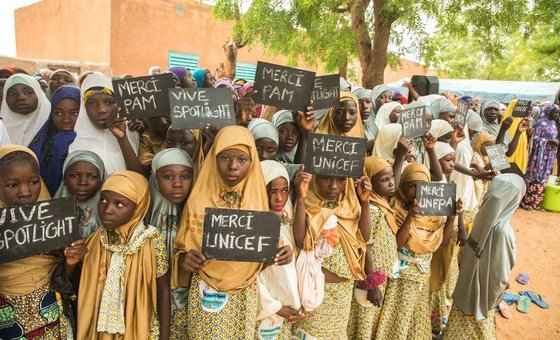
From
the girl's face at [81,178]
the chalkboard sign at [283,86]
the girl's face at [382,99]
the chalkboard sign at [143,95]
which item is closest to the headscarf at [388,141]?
the chalkboard sign at [283,86]

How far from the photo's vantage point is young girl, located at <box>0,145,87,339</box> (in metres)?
1.85

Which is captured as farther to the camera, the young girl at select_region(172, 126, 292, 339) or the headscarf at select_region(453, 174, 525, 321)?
the headscarf at select_region(453, 174, 525, 321)

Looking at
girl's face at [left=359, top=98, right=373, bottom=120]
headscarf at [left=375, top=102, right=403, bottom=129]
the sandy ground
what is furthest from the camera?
headscarf at [left=375, top=102, right=403, bottom=129]

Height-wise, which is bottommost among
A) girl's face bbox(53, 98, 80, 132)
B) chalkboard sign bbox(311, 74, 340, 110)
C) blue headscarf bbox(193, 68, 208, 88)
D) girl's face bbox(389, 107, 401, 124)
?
girl's face bbox(53, 98, 80, 132)

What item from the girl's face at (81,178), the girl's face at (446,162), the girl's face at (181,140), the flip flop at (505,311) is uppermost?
the girl's face at (181,140)

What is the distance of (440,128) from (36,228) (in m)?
3.85

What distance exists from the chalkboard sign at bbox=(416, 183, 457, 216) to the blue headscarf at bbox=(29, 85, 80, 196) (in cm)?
266

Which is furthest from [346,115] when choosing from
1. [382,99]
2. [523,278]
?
[523,278]

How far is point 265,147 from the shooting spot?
278cm

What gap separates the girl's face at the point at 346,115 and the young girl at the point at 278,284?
1.04 meters

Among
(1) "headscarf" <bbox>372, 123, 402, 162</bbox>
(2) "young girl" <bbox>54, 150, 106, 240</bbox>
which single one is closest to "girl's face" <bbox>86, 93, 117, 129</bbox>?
(2) "young girl" <bbox>54, 150, 106, 240</bbox>

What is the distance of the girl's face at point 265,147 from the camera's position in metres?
2.77

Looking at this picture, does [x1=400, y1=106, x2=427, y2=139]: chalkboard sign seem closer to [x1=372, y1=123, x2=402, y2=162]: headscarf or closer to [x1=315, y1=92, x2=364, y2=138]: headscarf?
[x1=372, y1=123, x2=402, y2=162]: headscarf

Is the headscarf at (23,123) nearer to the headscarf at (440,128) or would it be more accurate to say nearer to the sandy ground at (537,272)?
the headscarf at (440,128)
